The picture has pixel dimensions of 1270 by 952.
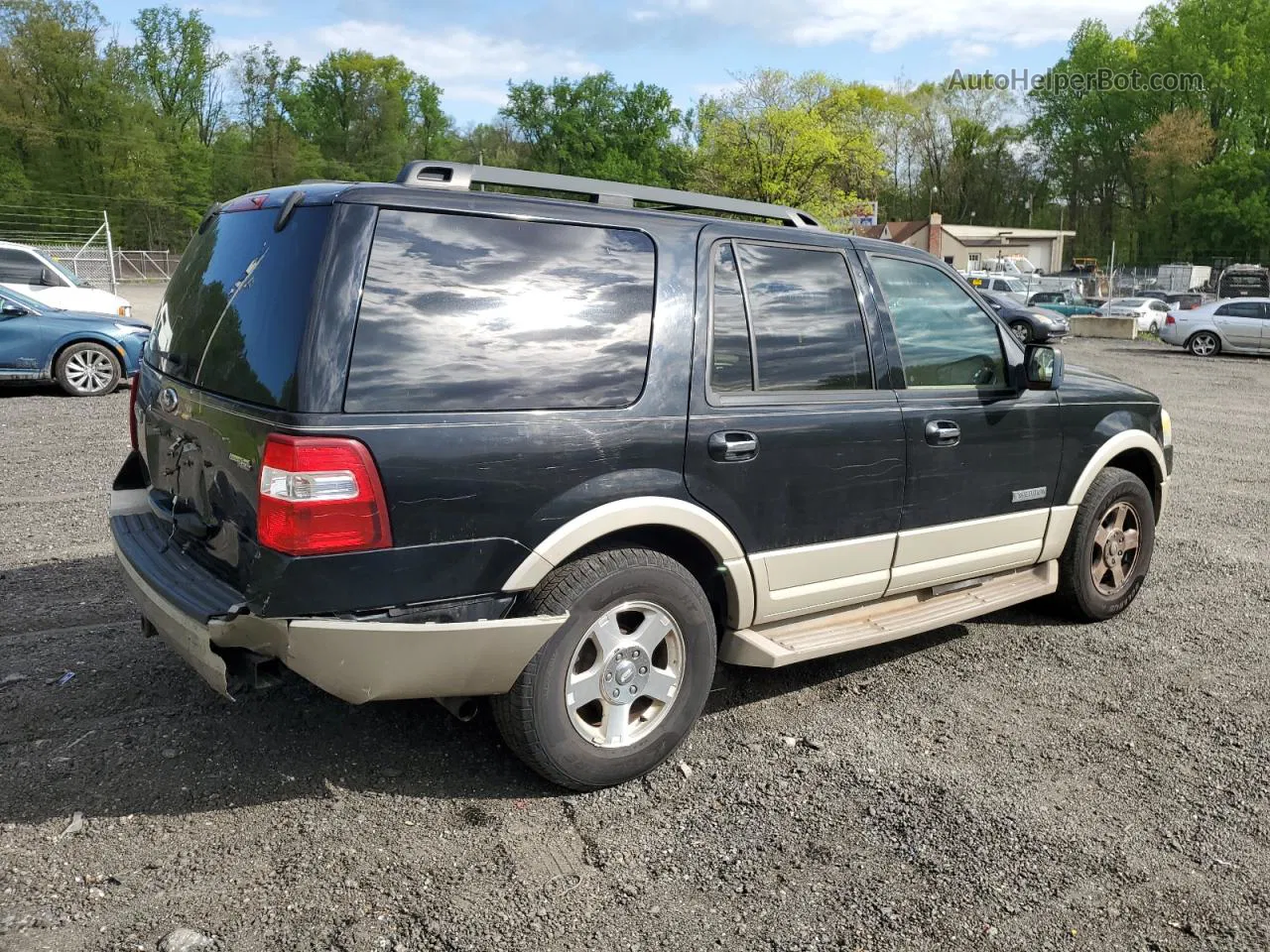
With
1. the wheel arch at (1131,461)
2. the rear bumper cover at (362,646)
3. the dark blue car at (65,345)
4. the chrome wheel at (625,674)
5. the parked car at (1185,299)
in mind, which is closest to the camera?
the rear bumper cover at (362,646)

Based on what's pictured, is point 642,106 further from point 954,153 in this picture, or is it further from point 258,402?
point 258,402

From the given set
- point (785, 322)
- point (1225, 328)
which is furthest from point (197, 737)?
point (1225, 328)

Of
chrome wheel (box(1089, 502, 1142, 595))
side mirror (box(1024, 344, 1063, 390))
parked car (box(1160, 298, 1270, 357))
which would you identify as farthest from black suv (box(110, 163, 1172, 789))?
parked car (box(1160, 298, 1270, 357))

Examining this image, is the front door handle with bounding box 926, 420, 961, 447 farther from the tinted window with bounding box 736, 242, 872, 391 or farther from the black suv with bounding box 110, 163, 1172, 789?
the tinted window with bounding box 736, 242, 872, 391

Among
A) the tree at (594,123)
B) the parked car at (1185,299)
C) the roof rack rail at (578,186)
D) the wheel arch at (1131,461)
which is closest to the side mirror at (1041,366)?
the wheel arch at (1131,461)

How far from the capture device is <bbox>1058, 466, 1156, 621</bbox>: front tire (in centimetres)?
511

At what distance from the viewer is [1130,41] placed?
85.7 metres

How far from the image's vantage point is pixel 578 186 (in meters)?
3.78

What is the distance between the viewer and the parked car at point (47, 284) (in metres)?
13.4

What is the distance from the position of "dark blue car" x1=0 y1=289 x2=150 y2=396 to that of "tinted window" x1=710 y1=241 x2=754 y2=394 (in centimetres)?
1032

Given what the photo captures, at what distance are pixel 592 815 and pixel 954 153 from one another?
97166mm

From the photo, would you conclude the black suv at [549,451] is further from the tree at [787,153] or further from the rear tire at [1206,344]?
the tree at [787,153]

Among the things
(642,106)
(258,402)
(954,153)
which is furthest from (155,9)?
(258,402)

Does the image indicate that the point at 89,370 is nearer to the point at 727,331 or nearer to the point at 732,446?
the point at 727,331
